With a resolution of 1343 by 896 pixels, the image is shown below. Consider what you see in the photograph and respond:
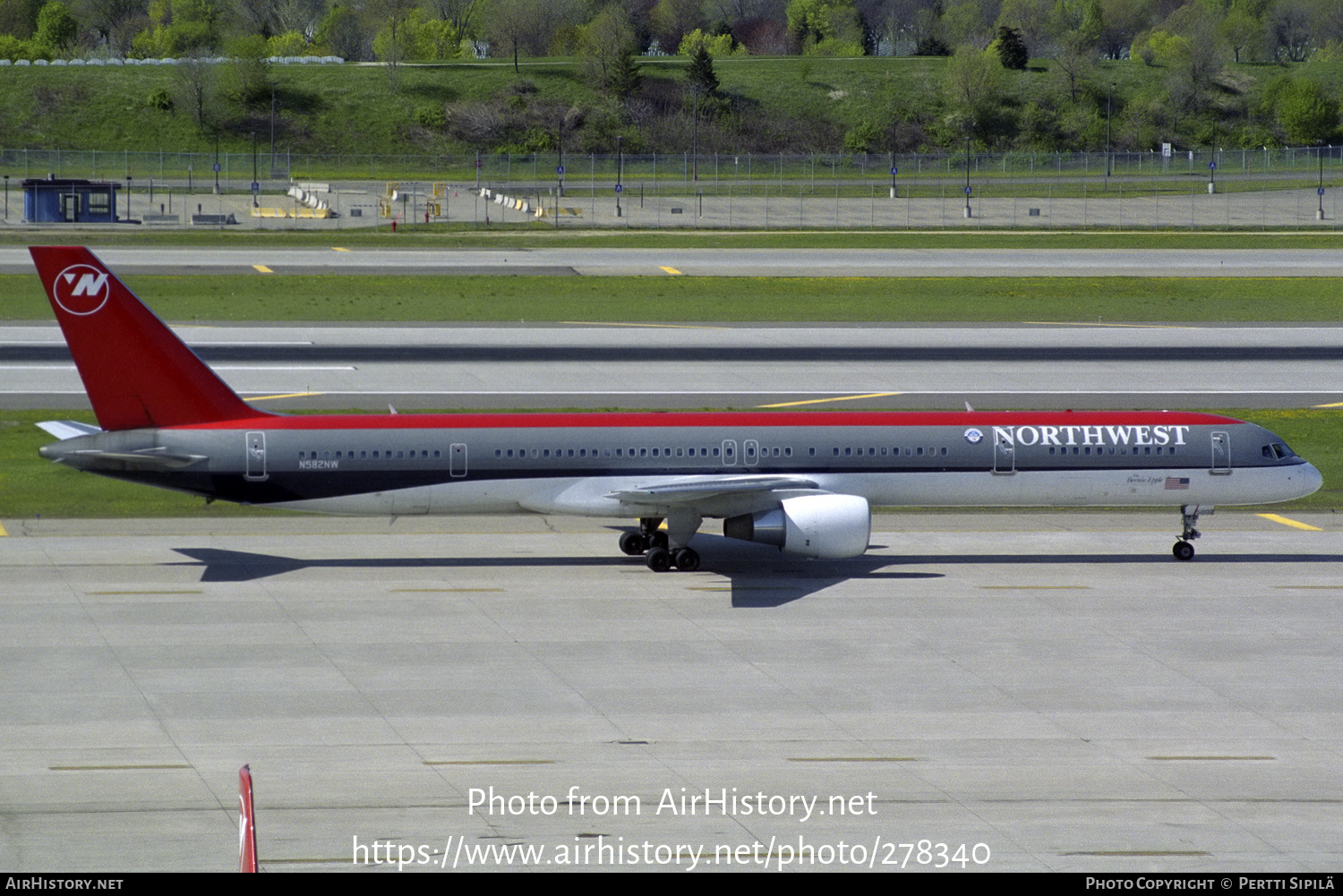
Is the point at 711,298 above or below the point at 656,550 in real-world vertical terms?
above

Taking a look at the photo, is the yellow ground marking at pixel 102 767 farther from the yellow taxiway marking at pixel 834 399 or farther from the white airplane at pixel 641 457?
the yellow taxiway marking at pixel 834 399

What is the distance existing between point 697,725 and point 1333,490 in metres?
28.0

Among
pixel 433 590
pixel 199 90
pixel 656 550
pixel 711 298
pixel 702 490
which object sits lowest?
pixel 433 590

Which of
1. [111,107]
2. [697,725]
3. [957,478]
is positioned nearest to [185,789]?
[697,725]

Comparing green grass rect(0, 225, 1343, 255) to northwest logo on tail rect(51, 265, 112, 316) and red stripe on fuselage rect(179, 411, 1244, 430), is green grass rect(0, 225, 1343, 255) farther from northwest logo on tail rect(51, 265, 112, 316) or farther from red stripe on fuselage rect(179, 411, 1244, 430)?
red stripe on fuselage rect(179, 411, 1244, 430)

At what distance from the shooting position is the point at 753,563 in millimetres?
36688

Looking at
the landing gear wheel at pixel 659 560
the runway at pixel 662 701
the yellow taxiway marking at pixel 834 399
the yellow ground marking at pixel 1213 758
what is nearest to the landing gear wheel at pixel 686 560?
the landing gear wheel at pixel 659 560

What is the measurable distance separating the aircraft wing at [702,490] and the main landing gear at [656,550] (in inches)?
48.6

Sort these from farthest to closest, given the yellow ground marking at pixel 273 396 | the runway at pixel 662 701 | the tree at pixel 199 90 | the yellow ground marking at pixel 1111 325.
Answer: the tree at pixel 199 90
the yellow ground marking at pixel 1111 325
the yellow ground marking at pixel 273 396
the runway at pixel 662 701

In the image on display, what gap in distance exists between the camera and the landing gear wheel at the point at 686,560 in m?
35.6

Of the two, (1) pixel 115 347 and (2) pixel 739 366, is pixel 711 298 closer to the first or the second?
(2) pixel 739 366

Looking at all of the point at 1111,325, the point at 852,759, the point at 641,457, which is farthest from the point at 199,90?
the point at 852,759

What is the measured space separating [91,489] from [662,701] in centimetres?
2448

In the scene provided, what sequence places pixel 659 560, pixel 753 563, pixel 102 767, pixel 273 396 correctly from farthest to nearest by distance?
pixel 273 396 → pixel 753 563 → pixel 659 560 → pixel 102 767
